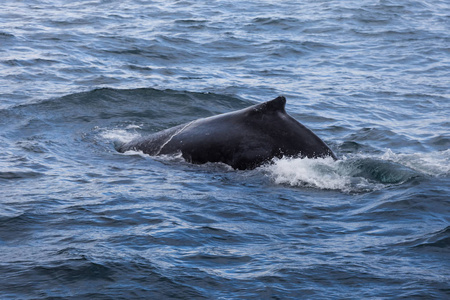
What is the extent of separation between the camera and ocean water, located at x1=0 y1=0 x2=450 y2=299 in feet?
20.9

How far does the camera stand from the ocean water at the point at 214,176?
6.38m

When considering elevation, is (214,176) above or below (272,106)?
below

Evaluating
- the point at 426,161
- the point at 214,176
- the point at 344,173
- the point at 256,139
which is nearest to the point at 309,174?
the point at 344,173

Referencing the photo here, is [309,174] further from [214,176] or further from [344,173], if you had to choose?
[214,176]

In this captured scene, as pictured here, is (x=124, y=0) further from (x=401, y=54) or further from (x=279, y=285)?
(x=279, y=285)

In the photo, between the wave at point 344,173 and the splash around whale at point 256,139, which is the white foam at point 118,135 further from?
the wave at point 344,173

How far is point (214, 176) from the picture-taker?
9438 millimetres

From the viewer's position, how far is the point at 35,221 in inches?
304

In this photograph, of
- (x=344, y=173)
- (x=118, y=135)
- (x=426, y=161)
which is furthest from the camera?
(x=118, y=135)

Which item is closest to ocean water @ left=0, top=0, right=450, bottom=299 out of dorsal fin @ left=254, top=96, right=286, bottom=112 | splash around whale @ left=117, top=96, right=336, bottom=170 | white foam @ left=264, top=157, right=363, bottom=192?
white foam @ left=264, top=157, right=363, bottom=192

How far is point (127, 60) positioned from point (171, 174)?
10.2 m

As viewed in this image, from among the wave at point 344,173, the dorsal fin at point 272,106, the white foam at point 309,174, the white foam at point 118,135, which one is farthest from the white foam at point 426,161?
the white foam at point 118,135

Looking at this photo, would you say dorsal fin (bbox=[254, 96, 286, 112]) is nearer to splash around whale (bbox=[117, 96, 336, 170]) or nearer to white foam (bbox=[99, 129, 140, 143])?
splash around whale (bbox=[117, 96, 336, 170])

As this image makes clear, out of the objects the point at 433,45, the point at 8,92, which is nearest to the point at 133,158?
the point at 8,92
